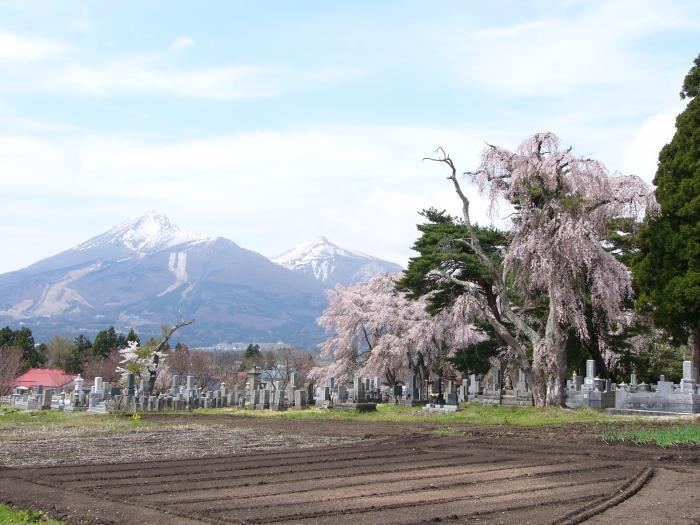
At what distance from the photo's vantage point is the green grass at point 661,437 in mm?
15422

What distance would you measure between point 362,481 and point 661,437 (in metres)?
7.94

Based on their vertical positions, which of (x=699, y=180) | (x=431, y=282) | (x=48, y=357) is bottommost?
(x=48, y=357)

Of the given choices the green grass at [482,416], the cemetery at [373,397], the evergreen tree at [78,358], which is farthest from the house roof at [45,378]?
the green grass at [482,416]

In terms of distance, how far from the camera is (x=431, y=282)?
32.1 meters

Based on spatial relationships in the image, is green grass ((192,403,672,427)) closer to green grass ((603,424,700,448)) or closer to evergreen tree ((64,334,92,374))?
green grass ((603,424,700,448))

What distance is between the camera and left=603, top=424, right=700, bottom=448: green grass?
15422 mm

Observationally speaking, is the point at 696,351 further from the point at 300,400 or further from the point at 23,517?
the point at 23,517

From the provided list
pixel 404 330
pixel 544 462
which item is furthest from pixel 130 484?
pixel 404 330

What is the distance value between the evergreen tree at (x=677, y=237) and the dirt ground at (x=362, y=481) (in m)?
9.86

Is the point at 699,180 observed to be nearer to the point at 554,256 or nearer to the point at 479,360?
the point at 554,256

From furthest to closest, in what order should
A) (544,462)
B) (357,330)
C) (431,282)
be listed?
(357,330) < (431,282) < (544,462)

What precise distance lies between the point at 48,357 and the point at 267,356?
28262 millimetres

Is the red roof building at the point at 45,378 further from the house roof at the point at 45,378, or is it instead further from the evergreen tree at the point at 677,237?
the evergreen tree at the point at 677,237

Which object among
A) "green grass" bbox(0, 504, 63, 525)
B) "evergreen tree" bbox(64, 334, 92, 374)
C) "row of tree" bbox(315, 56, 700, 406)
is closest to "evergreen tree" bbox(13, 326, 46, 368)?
A: "evergreen tree" bbox(64, 334, 92, 374)
